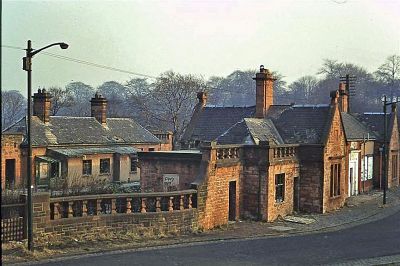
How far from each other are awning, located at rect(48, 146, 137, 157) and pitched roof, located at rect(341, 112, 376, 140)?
1764 centimetres

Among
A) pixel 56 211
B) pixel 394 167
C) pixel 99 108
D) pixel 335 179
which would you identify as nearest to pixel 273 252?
pixel 56 211

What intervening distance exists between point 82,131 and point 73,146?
244 centimetres

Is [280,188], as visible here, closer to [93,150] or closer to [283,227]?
[283,227]

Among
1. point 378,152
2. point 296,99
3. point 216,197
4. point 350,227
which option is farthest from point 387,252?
point 296,99

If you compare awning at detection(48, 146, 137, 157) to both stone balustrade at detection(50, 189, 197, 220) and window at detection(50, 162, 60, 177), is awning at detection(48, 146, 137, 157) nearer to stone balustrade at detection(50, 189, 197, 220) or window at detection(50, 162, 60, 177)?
window at detection(50, 162, 60, 177)

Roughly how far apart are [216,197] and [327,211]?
836 centimetres

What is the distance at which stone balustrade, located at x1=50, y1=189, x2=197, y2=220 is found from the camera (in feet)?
52.1

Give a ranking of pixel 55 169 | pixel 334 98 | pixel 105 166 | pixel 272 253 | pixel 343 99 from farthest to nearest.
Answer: pixel 343 99
pixel 105 166
pixel 55 169
pixel 334 98
pixel 272 253

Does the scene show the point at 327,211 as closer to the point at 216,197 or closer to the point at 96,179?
the point at 216,197

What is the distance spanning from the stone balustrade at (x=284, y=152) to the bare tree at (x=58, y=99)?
45989 millimetres

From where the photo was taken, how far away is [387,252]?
16.6m

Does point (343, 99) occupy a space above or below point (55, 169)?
above

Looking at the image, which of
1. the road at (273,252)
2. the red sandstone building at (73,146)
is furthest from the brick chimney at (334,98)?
the red sandstone building at (73,146)

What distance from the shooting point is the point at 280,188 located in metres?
24.0
